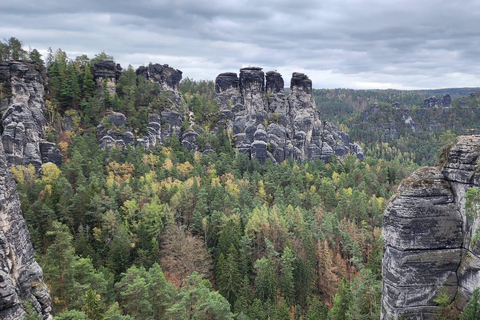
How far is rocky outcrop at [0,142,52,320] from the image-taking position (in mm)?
15203

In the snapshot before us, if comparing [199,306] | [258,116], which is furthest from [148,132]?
[199,306]

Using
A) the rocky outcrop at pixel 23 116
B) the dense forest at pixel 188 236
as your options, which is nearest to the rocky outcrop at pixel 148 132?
the dense forest at pixel 188 236

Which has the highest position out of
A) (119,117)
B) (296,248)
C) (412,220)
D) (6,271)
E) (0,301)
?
(119,117)

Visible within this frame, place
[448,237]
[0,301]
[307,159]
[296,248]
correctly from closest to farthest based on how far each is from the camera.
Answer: [0,301]
[448,237]
[296,248]
[307,159]

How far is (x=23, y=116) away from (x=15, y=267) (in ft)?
153

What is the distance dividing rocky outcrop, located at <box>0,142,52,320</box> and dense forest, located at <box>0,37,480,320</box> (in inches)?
84.8

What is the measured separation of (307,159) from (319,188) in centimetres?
2596

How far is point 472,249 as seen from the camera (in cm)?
1498

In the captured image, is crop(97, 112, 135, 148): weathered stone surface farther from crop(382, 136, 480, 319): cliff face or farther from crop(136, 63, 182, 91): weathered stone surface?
crop(382, 136, 480, 319): cliff face

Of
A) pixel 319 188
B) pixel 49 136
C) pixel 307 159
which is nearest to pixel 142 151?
pixel 49 136

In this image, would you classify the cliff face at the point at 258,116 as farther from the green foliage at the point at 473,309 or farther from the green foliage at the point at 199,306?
the green foliage at the point at 473,309

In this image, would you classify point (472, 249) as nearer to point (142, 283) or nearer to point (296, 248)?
point (142, 283)

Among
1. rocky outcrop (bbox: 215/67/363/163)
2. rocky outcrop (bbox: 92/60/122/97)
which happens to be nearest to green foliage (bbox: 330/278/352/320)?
rocky outcrop (bbox: 215/67/363/163)

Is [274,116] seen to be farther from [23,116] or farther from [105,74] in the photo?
[23,116]
